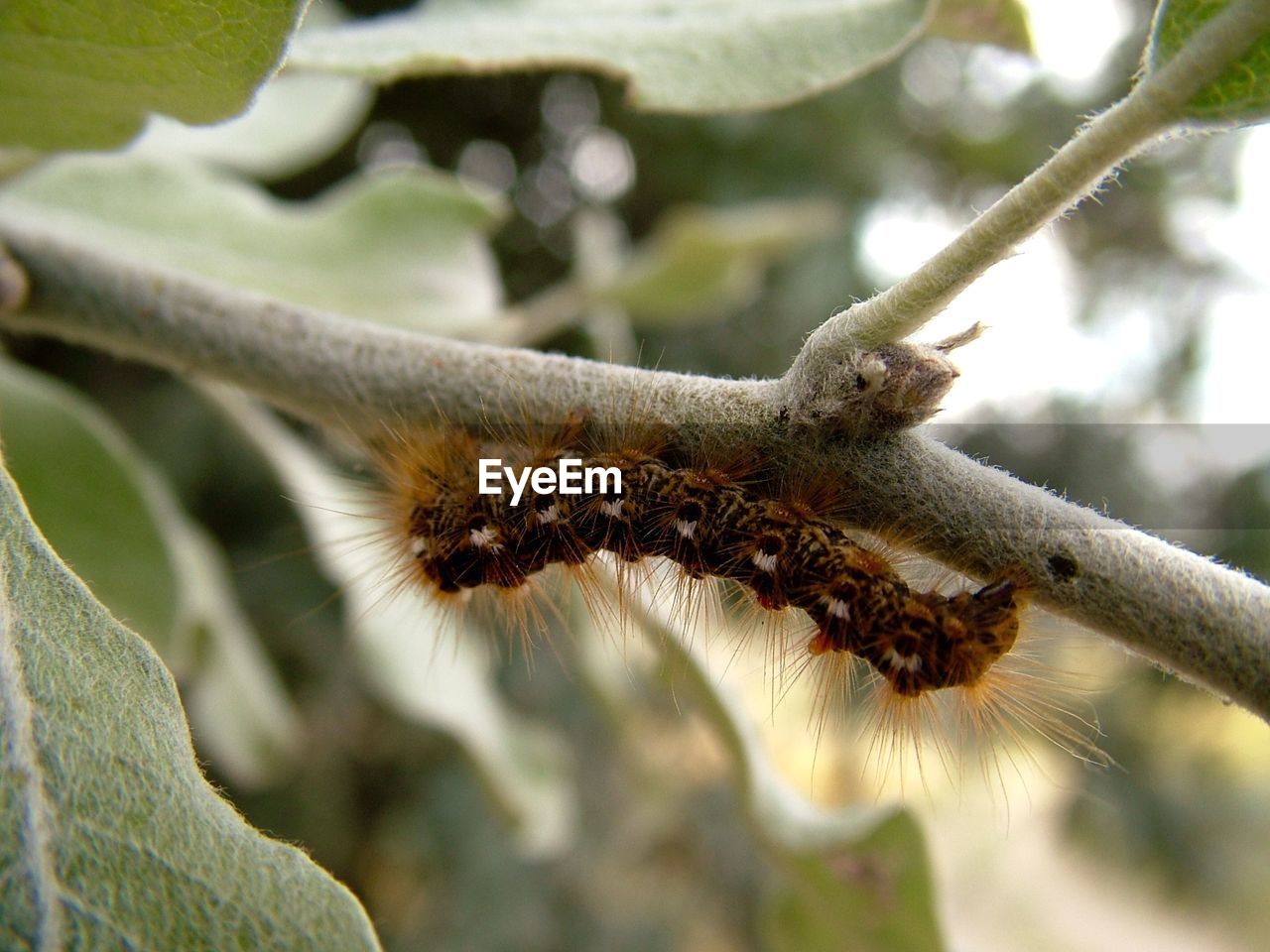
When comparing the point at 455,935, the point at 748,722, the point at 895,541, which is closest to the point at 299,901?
the point at 895,541

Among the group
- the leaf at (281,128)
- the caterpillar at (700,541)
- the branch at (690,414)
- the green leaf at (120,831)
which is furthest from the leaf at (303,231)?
the green leaf at (120,831)

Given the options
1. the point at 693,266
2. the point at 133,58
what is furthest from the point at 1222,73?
the point at 693,266

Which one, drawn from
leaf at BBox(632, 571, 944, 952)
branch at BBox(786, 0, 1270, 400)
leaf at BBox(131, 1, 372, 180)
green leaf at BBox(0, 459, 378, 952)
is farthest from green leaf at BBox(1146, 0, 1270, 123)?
leaf at BBox(131, 1, 372, 180)

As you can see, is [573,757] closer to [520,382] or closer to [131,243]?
[131,243]

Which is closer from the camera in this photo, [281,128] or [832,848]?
[832,848]

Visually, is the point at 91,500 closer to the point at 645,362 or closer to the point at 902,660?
the point at 902,660

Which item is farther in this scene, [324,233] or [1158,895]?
[1158,895]
